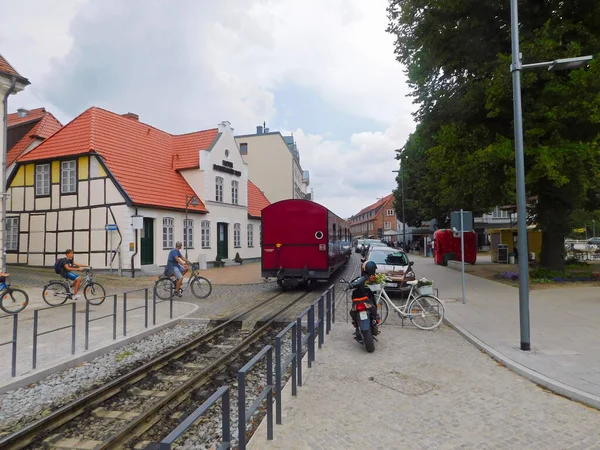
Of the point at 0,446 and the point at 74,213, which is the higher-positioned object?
the point at 74,213

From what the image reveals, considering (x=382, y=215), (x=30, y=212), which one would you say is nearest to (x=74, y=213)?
(x=30, y=212)

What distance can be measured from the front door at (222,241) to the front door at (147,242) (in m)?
5.95

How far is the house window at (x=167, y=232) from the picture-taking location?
22031 mm

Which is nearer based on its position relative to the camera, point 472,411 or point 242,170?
point 472,411

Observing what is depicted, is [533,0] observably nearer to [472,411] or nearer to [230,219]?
[472,411]

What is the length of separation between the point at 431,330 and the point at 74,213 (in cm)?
1907

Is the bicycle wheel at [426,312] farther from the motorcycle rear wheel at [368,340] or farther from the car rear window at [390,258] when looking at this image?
the car rear window at [390,258]

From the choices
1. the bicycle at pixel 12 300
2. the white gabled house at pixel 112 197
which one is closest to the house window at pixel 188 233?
the white gabled house at pixel 112 197

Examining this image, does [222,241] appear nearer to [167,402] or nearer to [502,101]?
[502,101]

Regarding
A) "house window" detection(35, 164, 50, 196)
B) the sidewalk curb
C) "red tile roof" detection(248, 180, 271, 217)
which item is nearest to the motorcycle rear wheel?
the sidewalk curb

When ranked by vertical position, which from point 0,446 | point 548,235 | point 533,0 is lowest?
point 0,446

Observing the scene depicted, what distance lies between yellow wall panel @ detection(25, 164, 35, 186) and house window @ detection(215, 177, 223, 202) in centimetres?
1019

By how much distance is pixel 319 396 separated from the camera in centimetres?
502

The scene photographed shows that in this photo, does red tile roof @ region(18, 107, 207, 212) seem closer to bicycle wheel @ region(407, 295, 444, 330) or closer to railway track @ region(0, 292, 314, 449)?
railway track @ region(0, 292, 314, 449)
